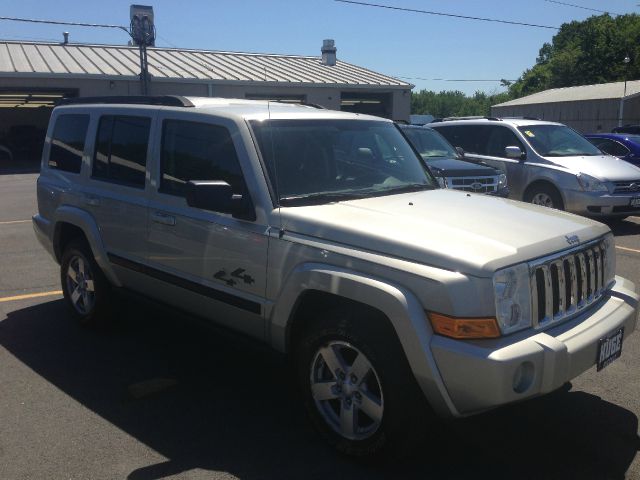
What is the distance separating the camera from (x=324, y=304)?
3629 mm

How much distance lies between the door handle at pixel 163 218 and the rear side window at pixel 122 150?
0.33 m

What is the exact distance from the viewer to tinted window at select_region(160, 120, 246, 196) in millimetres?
4113

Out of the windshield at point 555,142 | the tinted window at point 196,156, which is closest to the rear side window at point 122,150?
the tinted window at point 196,156

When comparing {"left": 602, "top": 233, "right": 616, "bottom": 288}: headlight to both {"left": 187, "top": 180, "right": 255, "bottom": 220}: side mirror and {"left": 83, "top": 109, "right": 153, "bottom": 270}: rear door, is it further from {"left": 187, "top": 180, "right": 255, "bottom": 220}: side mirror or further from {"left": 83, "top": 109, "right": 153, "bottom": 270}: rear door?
{"left": 83, "top": 109, "right": 153, "bottom": 270}: rear door

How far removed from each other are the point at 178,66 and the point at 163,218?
26.1 metres

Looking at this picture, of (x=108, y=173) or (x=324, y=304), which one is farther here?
(x=108, y=173)

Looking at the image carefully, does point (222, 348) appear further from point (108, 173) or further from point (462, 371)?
point (462, 371)

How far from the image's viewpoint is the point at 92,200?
526cm

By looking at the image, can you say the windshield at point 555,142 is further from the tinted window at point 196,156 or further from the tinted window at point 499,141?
the tinted window at point 196,156

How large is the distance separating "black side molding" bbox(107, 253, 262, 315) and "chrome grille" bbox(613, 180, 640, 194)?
7.99 m

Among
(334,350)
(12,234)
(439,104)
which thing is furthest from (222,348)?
(439,104)

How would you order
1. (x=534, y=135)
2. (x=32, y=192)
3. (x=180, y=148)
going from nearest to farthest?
(x=180, y=148), (x=534, y=135), (x=32, y=192)

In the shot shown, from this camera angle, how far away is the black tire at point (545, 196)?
1052 cm

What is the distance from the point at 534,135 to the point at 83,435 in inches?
375
